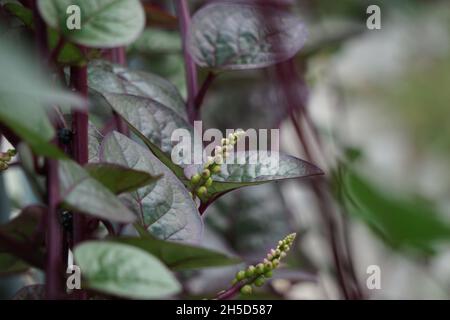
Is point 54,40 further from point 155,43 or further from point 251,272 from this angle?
point 155,43

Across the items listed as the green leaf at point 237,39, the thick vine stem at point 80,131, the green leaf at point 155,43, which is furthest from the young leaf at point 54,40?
the green leaf at point 155,43

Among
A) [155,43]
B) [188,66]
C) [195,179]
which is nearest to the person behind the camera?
[195,179]

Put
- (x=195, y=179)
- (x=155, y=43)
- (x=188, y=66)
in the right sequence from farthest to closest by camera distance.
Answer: (x=155, y=43) < (x=188, y=66) < (x=195, y=179)

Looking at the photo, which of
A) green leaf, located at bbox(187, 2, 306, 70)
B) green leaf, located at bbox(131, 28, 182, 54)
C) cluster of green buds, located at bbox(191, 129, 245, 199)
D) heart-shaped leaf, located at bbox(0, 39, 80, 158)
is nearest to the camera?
heart-shaped leaf, located at bbox(0, 39, 80, 158)

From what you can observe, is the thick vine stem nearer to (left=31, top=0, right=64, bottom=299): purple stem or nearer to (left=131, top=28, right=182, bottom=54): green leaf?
(left=31, top=0, right=64, bottom=299): purple stem

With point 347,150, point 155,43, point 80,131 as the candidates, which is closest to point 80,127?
point 80,131

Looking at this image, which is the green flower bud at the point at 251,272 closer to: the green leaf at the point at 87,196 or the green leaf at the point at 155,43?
the green leaf at the point at 87,196

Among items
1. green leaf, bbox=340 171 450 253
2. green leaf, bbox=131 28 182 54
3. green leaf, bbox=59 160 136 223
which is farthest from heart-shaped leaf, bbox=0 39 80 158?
green leaf, bbox=131 28 182 54
